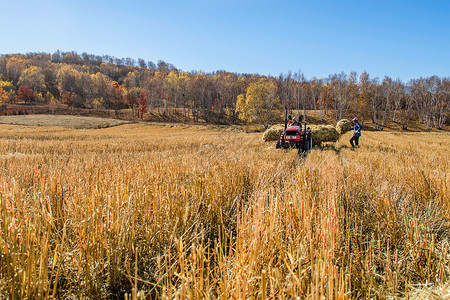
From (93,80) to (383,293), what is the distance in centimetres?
10567

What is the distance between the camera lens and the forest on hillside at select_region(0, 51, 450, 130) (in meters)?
51.3

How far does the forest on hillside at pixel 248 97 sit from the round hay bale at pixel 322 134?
17.4 metres

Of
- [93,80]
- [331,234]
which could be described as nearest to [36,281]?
[331,234]

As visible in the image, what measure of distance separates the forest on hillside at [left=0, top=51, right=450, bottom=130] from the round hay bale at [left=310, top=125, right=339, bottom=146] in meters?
17.4

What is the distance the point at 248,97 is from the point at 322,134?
32.9m

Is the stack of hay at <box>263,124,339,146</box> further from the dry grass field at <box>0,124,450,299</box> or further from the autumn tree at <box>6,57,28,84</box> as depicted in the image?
the autumn tree at <box>6,57,28,84</box>

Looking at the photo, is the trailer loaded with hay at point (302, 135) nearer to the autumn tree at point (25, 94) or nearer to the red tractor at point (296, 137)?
the red tractor at point (296, 137)

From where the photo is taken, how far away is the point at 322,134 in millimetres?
15758

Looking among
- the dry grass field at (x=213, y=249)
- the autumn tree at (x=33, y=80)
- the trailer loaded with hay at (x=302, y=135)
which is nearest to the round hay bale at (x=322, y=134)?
the trailer loaded with hay at (x=302, y=135)

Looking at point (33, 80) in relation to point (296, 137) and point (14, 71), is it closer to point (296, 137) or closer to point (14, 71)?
point (14, 71)

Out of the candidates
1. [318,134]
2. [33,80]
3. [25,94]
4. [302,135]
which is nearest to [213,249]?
[302,135]

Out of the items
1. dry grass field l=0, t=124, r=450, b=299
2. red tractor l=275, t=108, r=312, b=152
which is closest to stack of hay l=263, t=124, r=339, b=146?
red tractor l=275, t=108, r=312, b=152

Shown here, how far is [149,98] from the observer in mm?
77250

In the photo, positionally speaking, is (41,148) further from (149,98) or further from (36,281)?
(149,98)
